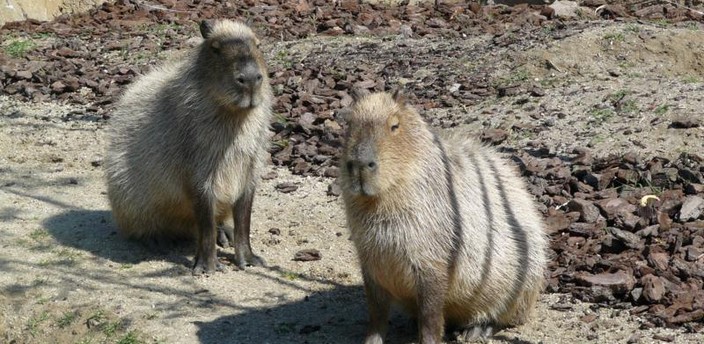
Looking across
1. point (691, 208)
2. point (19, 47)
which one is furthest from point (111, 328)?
point (19, 47)

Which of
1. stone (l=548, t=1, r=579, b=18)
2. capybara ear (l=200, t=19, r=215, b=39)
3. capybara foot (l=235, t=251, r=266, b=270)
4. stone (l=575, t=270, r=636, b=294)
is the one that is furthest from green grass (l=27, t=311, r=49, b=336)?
stone (l=548, t=1, r=579, b=18)

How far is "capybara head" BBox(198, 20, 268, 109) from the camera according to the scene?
21.1 feet

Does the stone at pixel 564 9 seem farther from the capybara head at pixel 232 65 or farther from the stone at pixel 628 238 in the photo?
the capybara head at pixel 232 65

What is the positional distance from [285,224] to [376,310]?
2.25 metres

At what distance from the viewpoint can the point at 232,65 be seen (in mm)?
6469

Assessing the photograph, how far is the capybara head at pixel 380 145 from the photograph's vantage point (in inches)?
194

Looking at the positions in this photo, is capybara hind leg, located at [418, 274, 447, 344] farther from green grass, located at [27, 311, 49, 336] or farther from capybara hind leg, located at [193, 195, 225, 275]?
green grass, located at [27, 311, 49, 336]

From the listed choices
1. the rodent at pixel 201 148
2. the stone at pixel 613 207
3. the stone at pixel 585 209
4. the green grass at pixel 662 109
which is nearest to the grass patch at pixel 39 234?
the rodent at pixel 201 148

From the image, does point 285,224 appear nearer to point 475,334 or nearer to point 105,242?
point 105,242

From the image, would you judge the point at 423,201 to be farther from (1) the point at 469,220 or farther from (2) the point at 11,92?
(2) the point at 11,92

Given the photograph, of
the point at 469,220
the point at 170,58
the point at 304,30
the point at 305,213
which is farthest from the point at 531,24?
the point at 469,220

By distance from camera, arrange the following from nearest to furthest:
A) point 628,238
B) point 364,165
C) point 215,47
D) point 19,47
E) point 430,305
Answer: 1. point 364,165
2. point 430,305
3. point 628,238
4. point 215,47
5. point 19,47

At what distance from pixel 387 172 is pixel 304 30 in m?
6.68

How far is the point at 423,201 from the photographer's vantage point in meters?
5.16
